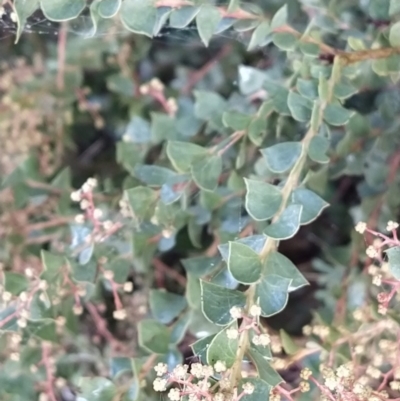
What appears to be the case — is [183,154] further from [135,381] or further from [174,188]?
[135,381]

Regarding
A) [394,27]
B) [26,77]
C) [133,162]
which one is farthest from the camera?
[26,77]

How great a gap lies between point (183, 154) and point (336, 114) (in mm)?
158

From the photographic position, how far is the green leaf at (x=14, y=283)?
638 mm

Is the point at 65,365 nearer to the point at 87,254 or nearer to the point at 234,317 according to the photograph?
the point at 87,254

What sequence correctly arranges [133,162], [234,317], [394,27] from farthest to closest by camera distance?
[133,162] < [394,27] < [234,317]

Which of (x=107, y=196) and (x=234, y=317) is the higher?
(x=234, y=317)

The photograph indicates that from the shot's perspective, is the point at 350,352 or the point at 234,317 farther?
the point at 350,352

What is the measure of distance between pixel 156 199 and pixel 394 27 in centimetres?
28

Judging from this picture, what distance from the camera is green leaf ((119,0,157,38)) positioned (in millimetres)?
583

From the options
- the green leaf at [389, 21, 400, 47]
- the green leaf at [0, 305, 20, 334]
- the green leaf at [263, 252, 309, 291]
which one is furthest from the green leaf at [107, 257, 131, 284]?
the green leaf at [389, 21, 400, 47]

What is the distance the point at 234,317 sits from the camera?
49cm

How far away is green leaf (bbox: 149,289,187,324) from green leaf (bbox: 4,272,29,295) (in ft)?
0.44

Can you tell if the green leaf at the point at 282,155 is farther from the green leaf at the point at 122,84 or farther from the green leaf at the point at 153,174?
the green leaf at the point at 122,84

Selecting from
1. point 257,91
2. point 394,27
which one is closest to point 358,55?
point 394,27
